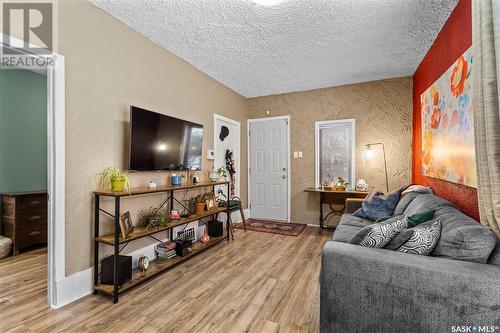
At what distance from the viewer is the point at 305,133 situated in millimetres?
4512

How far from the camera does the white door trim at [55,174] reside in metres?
1.87

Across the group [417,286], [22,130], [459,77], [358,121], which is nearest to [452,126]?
[459,77]

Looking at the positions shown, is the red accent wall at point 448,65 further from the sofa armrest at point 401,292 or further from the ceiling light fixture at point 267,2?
the ceiling light fixture at point 267,2

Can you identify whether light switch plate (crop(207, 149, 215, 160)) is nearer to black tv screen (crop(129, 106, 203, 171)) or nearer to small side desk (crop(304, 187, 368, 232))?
black tv screen (crop(129, 106, 203, 171))

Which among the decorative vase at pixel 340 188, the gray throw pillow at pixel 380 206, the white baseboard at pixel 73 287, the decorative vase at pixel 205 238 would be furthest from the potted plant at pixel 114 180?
the decorative vase at pixel 340 188

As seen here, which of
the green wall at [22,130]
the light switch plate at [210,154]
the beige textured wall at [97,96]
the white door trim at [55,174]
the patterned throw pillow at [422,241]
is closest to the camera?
the patterned throw pillow at [422,241]

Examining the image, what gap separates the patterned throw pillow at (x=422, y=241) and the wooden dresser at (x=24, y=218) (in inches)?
163

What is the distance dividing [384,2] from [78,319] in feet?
12.1

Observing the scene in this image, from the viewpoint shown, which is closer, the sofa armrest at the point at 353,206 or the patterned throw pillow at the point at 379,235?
the patterned throw pillow at the point at 379,235

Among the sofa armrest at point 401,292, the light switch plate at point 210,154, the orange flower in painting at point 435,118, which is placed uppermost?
the orange flower in painting at point 435,118

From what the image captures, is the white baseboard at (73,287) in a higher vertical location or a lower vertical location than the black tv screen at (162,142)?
lower

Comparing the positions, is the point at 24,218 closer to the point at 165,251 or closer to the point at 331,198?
the point at 165,251

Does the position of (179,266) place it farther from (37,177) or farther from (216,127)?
(37,177)

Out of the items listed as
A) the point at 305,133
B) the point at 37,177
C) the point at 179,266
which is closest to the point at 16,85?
the point at 37,177
